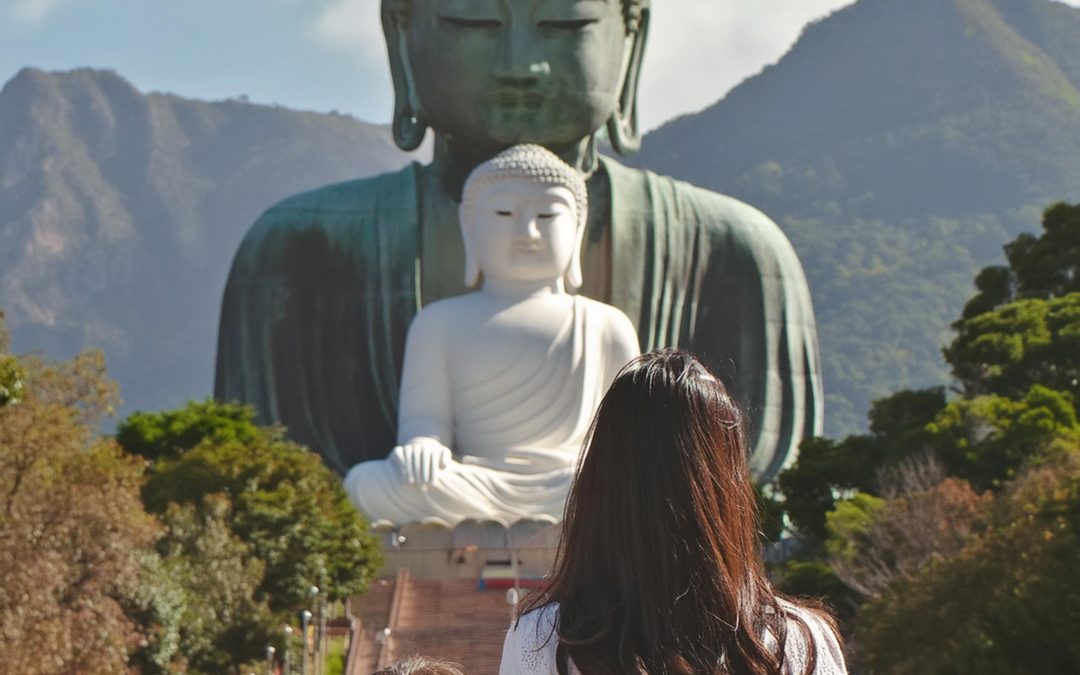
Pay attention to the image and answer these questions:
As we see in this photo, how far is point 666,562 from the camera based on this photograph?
304 cm

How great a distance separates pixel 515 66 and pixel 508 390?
300cm

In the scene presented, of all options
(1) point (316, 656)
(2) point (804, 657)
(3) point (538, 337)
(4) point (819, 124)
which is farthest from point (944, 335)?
(2) point (804, 657)

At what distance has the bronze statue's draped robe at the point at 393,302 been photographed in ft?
85.3

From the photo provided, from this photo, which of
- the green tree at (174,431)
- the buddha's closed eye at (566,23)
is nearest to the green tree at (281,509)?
the green tree at (174,431)

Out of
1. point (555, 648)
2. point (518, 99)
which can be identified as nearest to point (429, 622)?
point (518, 99)

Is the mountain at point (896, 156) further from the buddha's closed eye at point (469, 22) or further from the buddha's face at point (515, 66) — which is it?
the buddha's closed eye at point (469, 22)

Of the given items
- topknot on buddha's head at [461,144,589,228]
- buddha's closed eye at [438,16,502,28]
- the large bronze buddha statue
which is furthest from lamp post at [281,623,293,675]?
buddha's closed eye at [438,16,502,28]

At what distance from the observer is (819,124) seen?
7319 centimetres

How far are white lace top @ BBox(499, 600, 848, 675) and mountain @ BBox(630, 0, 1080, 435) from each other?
58.8m

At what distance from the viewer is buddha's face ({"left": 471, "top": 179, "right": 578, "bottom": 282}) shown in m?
22.9

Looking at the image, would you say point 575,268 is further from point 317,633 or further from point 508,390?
point 317,633

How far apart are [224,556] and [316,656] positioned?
4.32 ft

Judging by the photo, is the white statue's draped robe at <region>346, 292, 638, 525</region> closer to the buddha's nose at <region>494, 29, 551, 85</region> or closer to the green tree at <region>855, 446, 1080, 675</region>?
the buddha's nose at <region>494, 29, 551, 85</region>

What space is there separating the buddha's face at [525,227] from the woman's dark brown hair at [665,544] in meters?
19.8
